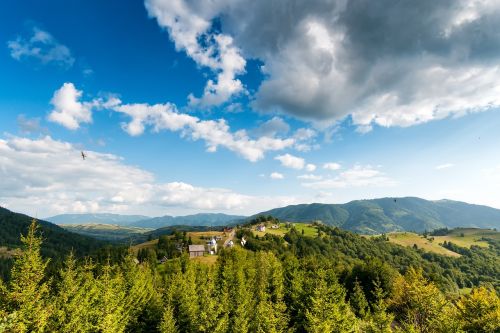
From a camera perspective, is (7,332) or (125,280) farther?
(125,280)

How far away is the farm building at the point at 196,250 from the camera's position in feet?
548

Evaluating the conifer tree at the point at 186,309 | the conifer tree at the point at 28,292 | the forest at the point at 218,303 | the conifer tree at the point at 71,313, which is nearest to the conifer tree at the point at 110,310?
the forest at the point at 218,303

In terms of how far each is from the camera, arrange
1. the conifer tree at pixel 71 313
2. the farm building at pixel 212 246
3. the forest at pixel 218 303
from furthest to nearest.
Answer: the farm building at pixel 212 246 → the conifer tree at pixel 71 313 → the forest at pixel 218 303

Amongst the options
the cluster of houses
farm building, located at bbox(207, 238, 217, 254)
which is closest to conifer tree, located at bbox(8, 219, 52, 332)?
the cluster of houses

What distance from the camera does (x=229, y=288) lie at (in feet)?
289

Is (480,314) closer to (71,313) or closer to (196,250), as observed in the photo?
(71,313)

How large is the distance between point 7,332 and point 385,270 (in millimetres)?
114730

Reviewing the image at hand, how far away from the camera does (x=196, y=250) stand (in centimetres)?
16900

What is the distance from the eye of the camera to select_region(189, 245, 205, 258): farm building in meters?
167

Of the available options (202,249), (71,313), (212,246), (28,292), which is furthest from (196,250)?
(28,292)

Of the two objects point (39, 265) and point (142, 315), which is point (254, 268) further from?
point (39, 265)

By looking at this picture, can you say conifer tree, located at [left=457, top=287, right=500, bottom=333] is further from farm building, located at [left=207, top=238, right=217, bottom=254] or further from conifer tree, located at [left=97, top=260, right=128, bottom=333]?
farm building, located at [left=207, top=238, right=217, bottom=254]

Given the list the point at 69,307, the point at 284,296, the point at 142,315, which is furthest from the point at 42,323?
the point at 284,296

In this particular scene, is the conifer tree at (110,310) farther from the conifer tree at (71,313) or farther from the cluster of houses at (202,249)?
the cluster of houses at (202,249)
